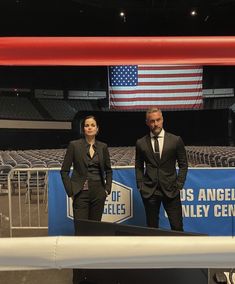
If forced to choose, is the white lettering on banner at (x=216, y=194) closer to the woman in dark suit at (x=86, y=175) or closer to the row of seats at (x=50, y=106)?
the woman in dark suit at (x=86, y=175)

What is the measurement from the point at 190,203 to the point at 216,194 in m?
0.29

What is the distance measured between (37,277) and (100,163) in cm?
101

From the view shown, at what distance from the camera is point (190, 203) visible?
3.75 metres

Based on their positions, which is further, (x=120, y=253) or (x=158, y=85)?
(x=158, y=85)

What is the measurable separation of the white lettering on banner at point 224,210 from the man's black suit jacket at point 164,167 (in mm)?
1331

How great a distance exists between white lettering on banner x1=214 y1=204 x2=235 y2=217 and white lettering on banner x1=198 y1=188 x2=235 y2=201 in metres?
0.08

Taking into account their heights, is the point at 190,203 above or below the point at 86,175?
below

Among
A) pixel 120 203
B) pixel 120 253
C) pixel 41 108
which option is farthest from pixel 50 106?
pixel 120 253

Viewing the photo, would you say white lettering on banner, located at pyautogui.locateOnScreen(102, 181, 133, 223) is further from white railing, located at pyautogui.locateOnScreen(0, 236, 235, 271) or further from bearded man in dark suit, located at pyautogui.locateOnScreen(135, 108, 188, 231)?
white railing, located at pyautogui.locateOnScreen(0, 236, 235, 271)

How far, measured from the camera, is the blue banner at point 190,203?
3.72 meters

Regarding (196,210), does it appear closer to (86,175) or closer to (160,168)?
(160,168)
